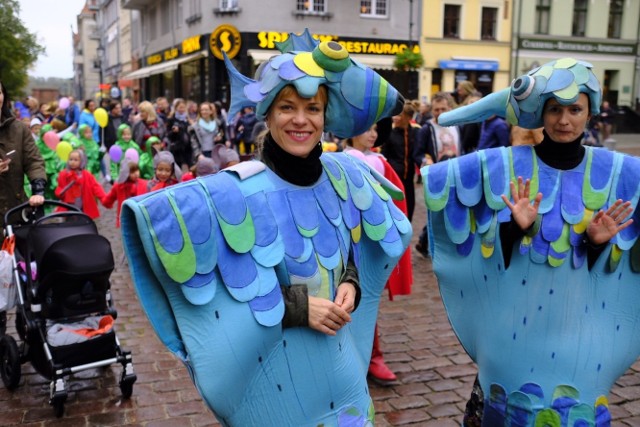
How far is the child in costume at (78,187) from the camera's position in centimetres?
723

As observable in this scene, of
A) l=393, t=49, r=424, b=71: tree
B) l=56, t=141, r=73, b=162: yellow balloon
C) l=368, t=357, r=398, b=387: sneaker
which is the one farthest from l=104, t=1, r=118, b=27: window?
l=368, t=357, r=398, b=387: sneaker

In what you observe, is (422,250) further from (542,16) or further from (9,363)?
(542,16)

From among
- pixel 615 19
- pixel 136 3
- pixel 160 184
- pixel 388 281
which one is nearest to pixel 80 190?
pixel 160 184

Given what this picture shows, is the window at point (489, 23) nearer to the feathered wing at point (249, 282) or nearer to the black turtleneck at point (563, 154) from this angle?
the black turtleneck at point (563, 154)

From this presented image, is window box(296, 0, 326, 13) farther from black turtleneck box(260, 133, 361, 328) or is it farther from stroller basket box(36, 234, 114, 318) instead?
black turtleneck box(260, 133, 361, 328)

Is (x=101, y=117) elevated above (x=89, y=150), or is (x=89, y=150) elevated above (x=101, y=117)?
(x=101, y=117)

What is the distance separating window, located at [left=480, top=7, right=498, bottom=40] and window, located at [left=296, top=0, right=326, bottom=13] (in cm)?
717

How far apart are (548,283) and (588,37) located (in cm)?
2990

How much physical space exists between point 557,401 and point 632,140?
25.4 metres

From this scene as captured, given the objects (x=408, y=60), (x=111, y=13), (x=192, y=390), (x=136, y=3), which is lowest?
(x=192, y=390)

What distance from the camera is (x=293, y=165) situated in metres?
2.23

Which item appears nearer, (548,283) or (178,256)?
(178,256)

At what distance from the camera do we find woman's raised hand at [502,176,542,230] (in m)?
2.52

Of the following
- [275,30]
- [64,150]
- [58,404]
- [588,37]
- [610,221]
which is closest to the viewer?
[610,221]
